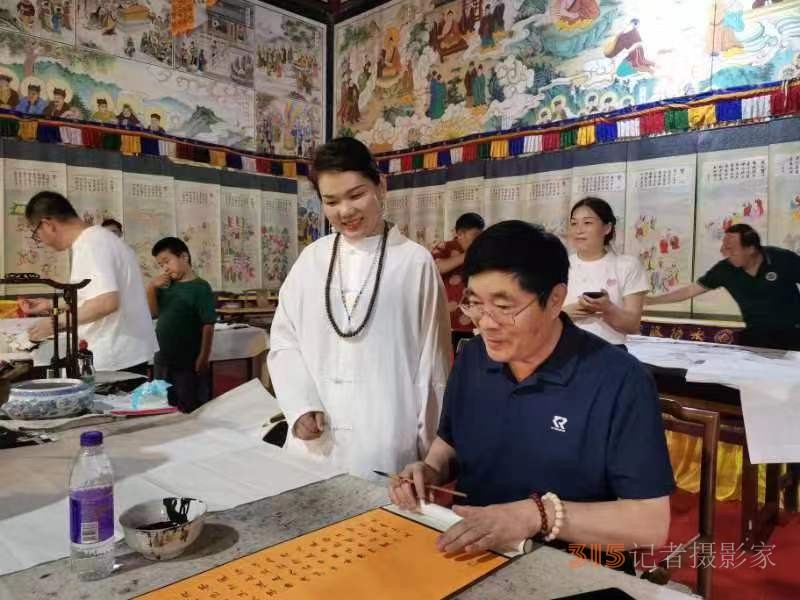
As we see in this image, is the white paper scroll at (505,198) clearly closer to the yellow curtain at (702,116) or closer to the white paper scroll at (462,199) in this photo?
the white paper scroll at (462,199)

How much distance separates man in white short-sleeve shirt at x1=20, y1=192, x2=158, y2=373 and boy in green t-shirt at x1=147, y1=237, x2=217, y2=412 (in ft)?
3.58

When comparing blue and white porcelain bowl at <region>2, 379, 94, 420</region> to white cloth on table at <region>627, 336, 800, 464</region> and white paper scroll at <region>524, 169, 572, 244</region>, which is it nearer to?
white cloth on table at <region>627, 336, 800, 464</region>

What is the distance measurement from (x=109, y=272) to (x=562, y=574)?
2785mm

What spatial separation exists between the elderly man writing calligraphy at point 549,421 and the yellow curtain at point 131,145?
5512mm

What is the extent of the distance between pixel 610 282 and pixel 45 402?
109 inches

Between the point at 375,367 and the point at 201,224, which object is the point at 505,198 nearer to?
the point at 201,224

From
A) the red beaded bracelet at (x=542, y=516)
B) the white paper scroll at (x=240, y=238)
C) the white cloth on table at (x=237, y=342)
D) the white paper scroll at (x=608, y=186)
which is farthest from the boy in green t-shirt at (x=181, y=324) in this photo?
the red beaded bracelet at (x=542, y=516)

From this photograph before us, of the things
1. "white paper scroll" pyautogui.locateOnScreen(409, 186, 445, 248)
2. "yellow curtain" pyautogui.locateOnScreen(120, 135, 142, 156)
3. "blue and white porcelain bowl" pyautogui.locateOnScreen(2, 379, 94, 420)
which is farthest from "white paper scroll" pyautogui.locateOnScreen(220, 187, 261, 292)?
"blue and white porcelain bowl" pyautogui.locateOnScreen(2, 379, 94, 420)

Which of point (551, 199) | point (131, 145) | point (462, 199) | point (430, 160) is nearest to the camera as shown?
point (551, 199)

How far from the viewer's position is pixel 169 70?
20.3 feet

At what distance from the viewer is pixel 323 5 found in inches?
291

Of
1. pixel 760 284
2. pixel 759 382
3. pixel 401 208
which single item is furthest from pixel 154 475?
pixel 401 208

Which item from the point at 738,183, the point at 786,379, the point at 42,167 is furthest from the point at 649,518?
the point at 42,167

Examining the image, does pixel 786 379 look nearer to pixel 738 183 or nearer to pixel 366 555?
pixel 738 183
